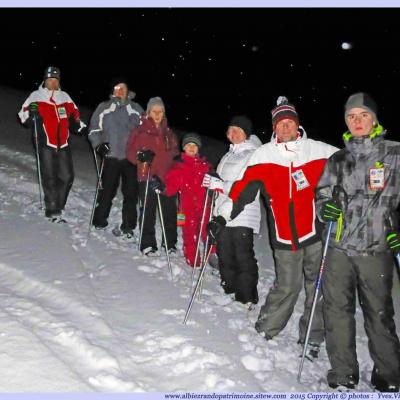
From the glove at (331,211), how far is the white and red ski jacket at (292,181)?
0.42 meters

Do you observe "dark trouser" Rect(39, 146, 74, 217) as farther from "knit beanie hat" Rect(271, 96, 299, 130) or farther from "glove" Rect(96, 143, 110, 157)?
"knit beanie hat" Rect(271, 96, 299, 130)

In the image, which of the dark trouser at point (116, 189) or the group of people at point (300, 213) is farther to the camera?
the dark trouser at point (116, 189)

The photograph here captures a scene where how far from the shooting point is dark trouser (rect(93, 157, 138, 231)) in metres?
6.70

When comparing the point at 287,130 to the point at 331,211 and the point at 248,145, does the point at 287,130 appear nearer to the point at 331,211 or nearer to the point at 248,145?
the point at 248,145

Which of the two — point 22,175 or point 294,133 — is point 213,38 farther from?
point 294,133

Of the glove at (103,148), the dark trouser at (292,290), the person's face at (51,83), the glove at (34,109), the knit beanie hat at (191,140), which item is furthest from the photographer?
the person's face at (51,83)

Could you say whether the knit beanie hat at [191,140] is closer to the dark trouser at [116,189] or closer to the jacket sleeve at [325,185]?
the dark trouser at [116,189]

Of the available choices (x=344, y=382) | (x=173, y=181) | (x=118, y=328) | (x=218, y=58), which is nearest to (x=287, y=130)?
(x=173, y=181)

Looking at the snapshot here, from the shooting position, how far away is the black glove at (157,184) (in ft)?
19.3

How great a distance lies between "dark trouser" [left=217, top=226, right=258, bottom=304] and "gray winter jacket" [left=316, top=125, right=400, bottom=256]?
137 cm

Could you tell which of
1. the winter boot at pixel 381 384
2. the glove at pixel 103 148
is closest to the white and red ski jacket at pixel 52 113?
the glove at pixel 103 148

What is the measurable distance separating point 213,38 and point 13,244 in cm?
4862

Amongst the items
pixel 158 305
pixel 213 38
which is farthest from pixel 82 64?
pixel 158 305

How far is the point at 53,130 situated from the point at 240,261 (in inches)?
144
